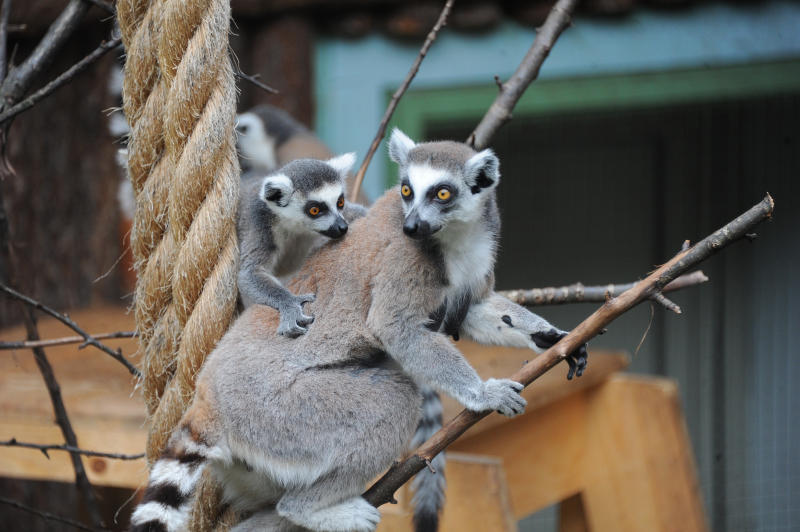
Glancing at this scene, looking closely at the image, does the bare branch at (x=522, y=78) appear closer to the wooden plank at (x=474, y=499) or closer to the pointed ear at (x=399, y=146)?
the pointed ear at (x=399, y=146)

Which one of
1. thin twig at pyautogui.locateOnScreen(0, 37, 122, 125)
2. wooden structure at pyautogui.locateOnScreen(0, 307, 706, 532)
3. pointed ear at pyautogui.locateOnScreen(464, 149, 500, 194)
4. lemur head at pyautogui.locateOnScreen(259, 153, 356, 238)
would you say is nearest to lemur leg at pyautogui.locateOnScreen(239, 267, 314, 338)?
lemur head at pyautogui.locateOnScreen(259, 153, 356, 238)

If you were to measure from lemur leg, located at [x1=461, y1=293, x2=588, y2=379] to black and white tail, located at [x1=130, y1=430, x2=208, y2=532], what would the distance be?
0.69 m

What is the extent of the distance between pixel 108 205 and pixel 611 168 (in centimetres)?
293

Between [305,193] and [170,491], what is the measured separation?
3.37ft

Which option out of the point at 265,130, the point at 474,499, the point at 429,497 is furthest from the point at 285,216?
the point at 265,130

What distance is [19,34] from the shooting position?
4.02m

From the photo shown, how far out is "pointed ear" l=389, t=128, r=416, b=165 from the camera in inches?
80.3

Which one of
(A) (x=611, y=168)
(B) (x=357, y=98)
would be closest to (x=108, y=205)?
(B) (x=357, y=98)

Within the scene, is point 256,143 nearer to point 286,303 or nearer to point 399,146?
point 399,146

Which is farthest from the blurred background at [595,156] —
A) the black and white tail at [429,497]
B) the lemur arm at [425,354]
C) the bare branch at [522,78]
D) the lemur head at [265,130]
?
the lemur arm at [425,354]

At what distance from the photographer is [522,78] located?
2.12 m

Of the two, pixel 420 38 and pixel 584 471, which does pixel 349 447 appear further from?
pixel 420 38

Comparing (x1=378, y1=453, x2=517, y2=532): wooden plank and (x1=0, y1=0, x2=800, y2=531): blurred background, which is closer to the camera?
(x1=378, y1=453, x2=517, y2=532): wooden plank

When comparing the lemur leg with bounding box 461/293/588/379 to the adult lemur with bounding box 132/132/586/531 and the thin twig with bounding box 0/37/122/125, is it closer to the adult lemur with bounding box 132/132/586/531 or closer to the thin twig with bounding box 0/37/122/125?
the adult lemur with bounding box 132/132/586/531
